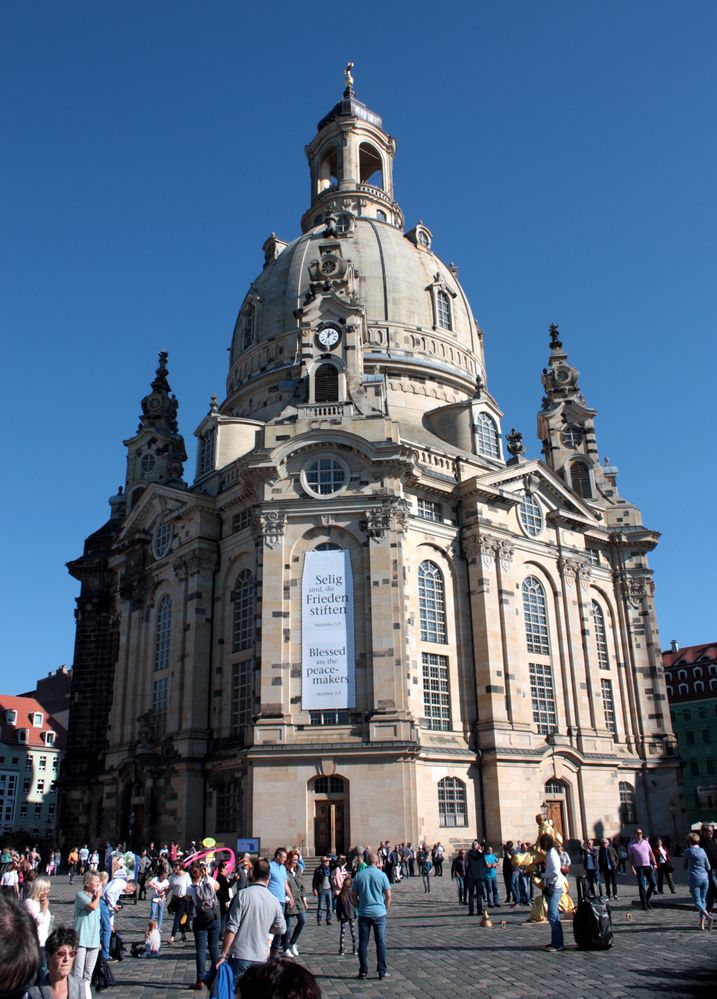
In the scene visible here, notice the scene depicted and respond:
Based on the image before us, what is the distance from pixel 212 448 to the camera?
5262 cm

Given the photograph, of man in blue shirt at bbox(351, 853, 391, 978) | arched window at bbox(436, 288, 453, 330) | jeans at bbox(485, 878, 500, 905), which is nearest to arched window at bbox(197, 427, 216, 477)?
arched window at bbox(436, 288, 453, 330)

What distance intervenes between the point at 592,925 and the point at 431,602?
27978 millimetres

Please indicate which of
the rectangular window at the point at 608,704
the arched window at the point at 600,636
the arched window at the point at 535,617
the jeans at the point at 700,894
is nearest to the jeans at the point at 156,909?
the jeans at the point at 700,894

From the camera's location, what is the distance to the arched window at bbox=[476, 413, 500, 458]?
52.9 m

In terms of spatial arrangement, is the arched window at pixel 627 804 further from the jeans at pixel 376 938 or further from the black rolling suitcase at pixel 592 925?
the jeans at pixel 376 938

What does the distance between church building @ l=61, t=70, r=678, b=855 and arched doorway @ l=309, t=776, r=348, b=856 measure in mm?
85

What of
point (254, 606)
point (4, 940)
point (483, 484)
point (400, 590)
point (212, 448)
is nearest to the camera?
point (4, 940)

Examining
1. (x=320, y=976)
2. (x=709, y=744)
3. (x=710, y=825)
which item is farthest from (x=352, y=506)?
(x=709, y=744)

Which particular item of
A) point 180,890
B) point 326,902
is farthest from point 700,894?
point 180,890

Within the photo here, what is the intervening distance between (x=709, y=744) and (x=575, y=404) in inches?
1413

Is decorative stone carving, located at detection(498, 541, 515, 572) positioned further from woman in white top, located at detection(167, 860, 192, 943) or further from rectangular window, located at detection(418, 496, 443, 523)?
woman in white top, located at detection(167, 860, 192, 943)

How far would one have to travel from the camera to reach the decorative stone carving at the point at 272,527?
4141 cm

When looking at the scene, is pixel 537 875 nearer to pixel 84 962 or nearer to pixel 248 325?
pixel 84 962

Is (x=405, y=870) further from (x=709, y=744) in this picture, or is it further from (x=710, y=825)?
(x=709, y=744)
